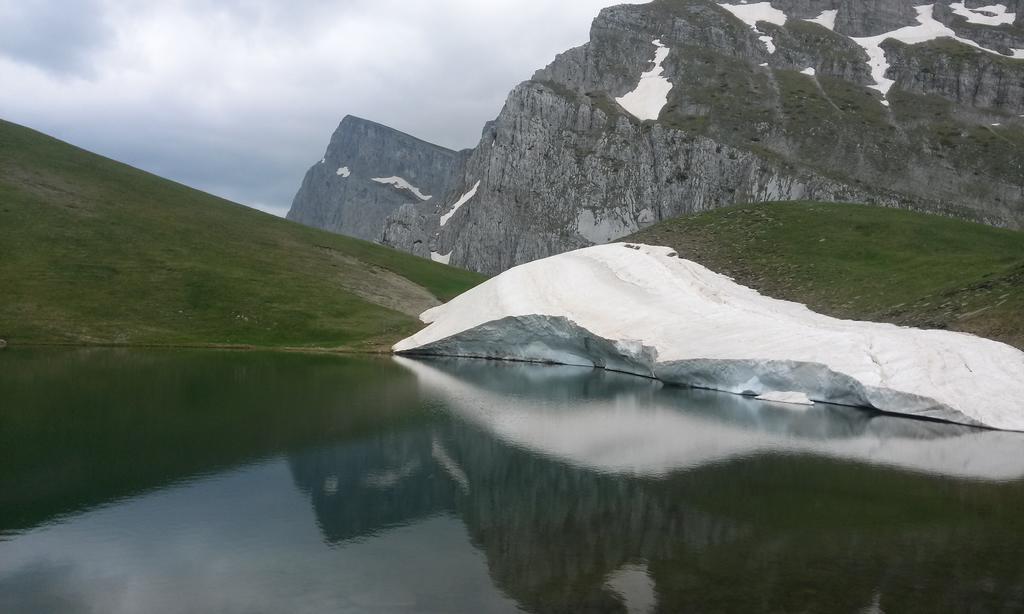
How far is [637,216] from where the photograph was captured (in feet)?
550

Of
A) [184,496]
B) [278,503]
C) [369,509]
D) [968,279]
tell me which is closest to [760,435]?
[369,509]

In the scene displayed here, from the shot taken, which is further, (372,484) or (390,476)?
(390,476)

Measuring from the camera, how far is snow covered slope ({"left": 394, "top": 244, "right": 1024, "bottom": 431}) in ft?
121

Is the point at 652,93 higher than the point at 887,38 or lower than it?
lower

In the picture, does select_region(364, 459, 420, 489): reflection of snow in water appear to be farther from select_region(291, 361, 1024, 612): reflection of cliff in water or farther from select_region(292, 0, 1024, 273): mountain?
select_region(292, 0, 1024, 273): mountain

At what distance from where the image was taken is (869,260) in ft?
244

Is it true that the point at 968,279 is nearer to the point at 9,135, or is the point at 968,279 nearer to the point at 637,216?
the point at 637,216

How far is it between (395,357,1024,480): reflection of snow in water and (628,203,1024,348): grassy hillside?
49.7 ft

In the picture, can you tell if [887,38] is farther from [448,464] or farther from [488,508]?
[488,508]

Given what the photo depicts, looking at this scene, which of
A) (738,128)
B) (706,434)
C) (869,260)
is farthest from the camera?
(738,128)

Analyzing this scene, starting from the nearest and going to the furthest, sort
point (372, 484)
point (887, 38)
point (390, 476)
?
point (372, 484) → point (390, 476) → point (887, 38)

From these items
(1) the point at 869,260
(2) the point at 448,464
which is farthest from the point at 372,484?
(1) the point at 869,260

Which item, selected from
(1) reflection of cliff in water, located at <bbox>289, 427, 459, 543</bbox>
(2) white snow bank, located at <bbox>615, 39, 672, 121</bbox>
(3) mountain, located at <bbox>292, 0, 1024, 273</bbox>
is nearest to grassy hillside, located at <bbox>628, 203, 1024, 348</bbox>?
(1) reflection of cliff in water, located at <bbox>289, 427, 459, 543</bbox>

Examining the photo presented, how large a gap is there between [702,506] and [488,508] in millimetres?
6733
